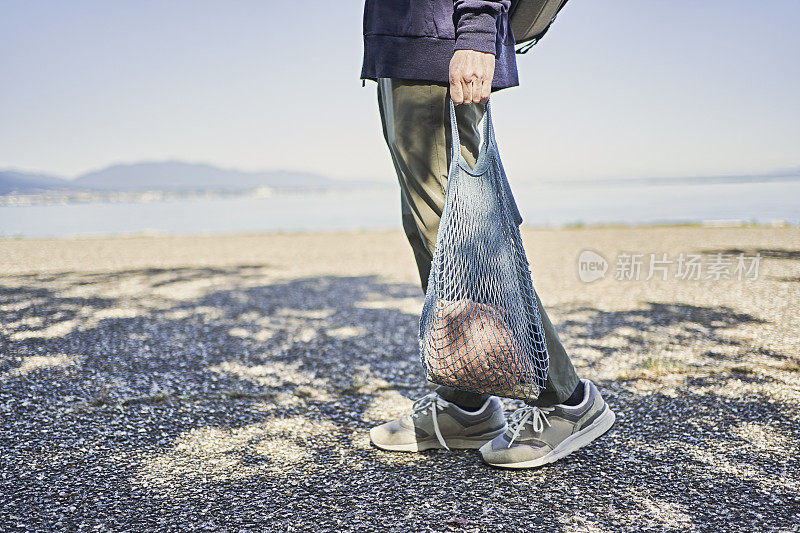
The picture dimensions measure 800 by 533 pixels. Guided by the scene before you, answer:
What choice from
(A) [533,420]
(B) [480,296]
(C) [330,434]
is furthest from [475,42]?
(C) [330,434]

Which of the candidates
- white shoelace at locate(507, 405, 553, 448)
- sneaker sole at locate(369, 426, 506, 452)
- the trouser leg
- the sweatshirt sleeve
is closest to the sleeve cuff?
the sweatshirt sleeve

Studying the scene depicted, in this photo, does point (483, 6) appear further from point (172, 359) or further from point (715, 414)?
point (172, 359)

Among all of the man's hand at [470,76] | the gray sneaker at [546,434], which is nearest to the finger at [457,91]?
the man's hand at [470,76]

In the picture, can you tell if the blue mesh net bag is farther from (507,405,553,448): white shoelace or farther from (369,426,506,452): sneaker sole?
(369,426,506,452): sneaker sole

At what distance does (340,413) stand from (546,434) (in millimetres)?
933

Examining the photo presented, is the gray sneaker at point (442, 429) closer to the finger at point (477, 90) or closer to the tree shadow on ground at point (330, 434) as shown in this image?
the tree shadow on ground at point (330, 434)

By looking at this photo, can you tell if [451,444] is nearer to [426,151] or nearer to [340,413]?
[340,413]

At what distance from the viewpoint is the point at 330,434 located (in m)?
2.28

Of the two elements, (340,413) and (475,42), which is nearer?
(475,42)

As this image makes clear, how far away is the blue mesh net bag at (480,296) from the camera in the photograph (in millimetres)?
1713

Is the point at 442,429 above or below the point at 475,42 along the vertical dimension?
below

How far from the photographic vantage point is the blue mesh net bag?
1713 millimetres

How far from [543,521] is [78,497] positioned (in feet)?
4.31

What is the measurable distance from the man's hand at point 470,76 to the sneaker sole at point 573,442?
1.10 metres
